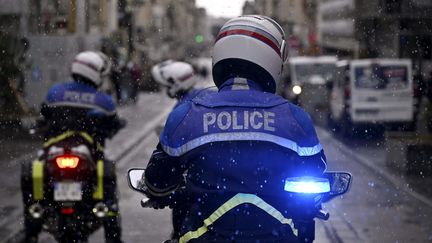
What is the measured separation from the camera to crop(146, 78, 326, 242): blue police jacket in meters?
2.96

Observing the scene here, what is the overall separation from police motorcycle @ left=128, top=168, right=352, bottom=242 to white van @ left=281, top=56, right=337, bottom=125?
21592 millimetres

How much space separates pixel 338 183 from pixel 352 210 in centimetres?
656

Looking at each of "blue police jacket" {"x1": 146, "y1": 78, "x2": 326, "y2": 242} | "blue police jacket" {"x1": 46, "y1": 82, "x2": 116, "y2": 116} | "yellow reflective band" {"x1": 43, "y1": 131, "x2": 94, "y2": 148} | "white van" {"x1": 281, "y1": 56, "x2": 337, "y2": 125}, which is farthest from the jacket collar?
"white van" {"x1": 281, "y1": 56, "x2": 337, "y2": 125}

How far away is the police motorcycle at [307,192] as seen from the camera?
292cm

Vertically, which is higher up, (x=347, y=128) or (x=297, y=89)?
(x=297, y=89)

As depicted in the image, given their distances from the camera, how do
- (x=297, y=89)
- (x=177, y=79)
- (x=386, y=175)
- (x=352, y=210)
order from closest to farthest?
(x=177, y=79)
(x=352, y=210)
(x=386, y=175)
(x=297, y=89)

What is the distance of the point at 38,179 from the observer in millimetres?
6598

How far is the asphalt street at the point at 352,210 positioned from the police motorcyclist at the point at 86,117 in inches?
19.6

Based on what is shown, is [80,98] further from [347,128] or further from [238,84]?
[347,128]

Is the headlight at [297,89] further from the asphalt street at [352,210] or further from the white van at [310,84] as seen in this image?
the asphalt street at [352,210]

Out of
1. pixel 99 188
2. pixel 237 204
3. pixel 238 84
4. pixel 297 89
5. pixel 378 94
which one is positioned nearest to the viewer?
pixel 237 204

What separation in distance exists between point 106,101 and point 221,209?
4.16 meters

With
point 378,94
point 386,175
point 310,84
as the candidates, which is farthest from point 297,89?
point 386,175

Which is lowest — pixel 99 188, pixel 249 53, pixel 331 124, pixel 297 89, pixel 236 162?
pixel 331 124
